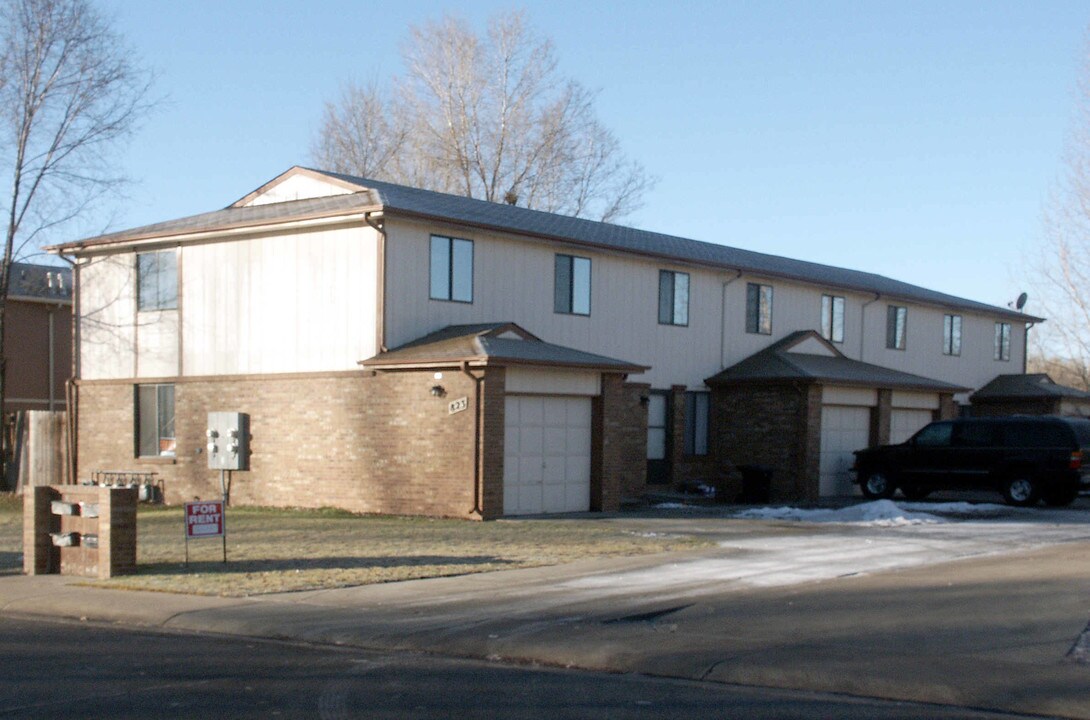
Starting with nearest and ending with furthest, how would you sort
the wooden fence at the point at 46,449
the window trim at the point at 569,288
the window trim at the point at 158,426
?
the window trim at the point at 569,288 → the window trim at the point at 158,426 → the wooden fence at the point at 46,449

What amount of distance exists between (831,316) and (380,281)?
16025 mm

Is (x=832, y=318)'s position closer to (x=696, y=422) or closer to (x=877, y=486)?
(x=696, y=422)

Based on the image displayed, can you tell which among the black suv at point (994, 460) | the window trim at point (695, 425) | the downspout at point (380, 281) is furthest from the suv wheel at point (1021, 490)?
the downspout at point (380, 281)

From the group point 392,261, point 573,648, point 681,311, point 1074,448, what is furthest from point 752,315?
point 573,648

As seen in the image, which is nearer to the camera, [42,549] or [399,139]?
[42,549]

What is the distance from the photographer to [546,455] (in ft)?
80.2

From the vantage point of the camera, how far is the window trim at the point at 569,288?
91.9 feet

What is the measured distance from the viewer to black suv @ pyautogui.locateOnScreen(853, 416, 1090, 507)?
26547 mm

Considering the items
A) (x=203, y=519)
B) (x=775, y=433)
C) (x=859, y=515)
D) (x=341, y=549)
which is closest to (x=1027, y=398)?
(x=775, y=433)

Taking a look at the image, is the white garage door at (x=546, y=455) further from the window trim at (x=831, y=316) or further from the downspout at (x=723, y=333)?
the window trim at (x=831, y=316)

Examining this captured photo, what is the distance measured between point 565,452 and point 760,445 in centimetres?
737

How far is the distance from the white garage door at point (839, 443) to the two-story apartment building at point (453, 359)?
65mm

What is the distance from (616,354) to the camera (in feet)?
96.5

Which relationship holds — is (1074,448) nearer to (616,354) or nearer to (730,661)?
(616,354)
